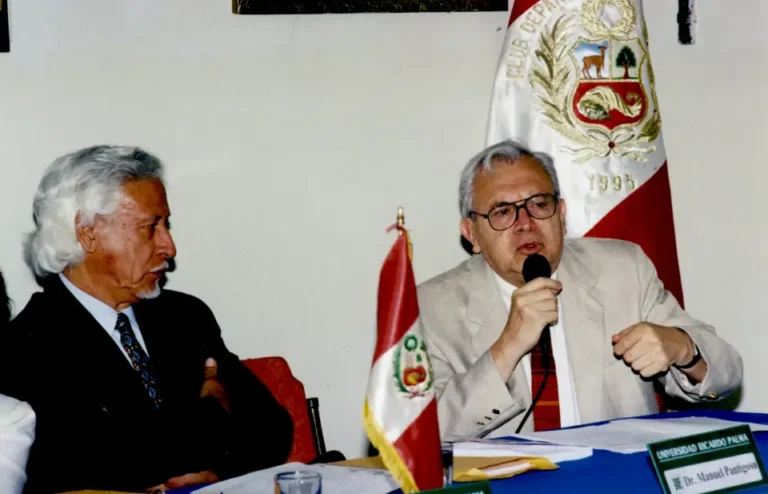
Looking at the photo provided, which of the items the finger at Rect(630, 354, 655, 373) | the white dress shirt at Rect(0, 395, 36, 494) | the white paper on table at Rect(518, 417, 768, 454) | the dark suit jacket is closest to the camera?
the white dress shirt at Rect(0, 395, 36, 494)

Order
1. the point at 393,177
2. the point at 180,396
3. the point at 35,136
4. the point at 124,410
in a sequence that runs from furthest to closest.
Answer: the point at 393,177 → the point at 35,136 → the point at 180,396 → the point at 124,410

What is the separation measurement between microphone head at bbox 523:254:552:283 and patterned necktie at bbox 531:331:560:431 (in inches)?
7.5

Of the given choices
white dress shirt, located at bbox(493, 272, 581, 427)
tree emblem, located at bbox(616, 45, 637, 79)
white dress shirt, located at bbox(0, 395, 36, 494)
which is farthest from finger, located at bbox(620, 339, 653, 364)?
white dress shirt, located at bbox(0, 395, 36, 494)

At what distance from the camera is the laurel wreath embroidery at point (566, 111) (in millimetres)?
3727

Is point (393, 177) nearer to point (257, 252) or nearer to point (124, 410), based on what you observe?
point (257, 252)

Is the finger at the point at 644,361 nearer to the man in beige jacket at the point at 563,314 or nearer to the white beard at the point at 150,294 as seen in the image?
the man in beige jacket at the point at 563,314

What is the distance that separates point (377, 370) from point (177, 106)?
218 cm

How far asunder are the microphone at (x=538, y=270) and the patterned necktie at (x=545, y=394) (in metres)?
0.05

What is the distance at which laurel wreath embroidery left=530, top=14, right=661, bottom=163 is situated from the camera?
12.2 feet

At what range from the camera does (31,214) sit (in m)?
3.65

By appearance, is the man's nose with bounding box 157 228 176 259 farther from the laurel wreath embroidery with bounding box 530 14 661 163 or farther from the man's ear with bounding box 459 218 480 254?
the laurel wreath embroidery with bounding box 530 14 661 163

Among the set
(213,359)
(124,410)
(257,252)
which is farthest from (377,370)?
(257,252)

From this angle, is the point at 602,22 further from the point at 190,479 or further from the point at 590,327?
the point at 190,479

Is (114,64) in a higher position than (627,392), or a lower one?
higher
